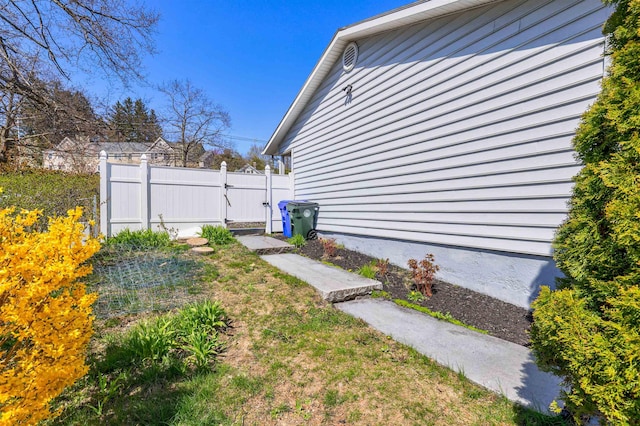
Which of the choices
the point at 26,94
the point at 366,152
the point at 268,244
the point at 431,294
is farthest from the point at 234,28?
the point at 431,294

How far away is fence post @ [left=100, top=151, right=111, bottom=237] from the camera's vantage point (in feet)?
21.7

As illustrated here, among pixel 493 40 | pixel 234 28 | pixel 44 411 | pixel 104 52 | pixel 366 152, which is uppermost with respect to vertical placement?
pixel 234 28

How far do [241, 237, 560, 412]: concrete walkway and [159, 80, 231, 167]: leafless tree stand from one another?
22.3 meters

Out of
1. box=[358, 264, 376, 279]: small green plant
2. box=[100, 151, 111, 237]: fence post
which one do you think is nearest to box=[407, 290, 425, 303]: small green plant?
box=[358, 264, 376, 279]: small green plant

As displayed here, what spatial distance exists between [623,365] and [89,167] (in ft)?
50.0

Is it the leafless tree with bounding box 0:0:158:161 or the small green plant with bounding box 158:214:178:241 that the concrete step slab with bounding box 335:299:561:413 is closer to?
the small green plant with bounding box 158:214:178:241

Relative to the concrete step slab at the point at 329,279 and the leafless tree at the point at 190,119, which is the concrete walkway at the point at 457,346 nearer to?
the concrete step slab at the point at 329,279

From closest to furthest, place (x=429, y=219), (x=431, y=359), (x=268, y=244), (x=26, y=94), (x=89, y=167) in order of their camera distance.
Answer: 1. (x=431, y=359)
2. (x=429, y=219)
3. (x=26, y=94)
4. (x=268, y=244)
5. (x=89, y=167)

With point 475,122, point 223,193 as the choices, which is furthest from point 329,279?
point 223,193

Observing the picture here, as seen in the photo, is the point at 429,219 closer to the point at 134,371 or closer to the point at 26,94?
the point at 134,371

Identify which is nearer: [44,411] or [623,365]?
[623,365]

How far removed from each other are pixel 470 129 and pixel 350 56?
4.05m

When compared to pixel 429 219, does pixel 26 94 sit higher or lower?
higher

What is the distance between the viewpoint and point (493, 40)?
13.1 feet
